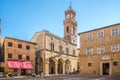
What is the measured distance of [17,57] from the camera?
1634 inches

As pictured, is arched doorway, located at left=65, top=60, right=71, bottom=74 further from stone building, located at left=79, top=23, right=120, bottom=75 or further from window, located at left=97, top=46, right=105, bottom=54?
window, located at left=97, top=46, right=105, bottom=54

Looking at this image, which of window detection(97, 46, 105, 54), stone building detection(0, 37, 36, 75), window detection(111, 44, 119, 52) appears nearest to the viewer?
window detection(111, 44, 119, 52)

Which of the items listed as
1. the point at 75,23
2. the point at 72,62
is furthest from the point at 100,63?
the point at 75,23

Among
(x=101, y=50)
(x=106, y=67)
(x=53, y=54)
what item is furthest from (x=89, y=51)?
(x=53, y=54)

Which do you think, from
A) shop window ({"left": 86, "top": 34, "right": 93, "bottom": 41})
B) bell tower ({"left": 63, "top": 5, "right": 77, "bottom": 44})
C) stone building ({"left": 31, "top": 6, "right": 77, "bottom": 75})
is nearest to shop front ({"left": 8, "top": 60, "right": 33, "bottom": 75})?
stone building ({"left": 31, "top": 6, "right": 77, "bottom": 75})

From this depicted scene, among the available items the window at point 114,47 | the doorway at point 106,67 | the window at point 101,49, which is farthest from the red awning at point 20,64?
the window at point 114,47

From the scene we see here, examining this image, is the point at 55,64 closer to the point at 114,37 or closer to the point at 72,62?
the point at 72,62

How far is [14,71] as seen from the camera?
40.9 m

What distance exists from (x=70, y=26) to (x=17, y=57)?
133 ft

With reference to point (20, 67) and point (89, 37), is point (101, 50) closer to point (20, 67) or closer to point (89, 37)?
point (89, 37)

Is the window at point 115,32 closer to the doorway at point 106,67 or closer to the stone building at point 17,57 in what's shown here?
the doorway at point 106,67

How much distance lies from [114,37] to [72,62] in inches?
1284

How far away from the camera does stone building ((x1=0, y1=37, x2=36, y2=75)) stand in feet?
128

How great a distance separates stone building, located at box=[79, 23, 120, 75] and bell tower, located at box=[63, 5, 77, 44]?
3741 centimetres
